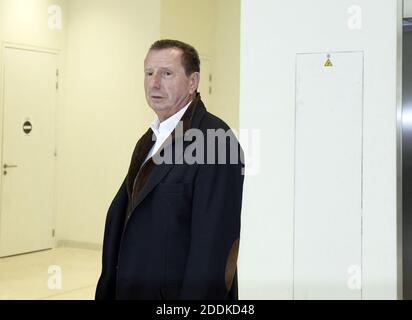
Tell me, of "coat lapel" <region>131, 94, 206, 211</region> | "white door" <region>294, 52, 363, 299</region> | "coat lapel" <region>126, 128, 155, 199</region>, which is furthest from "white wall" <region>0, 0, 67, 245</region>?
"coat lapel" <region>131, 94, 206, 211</region>

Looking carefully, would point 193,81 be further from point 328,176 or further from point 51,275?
point 51,275

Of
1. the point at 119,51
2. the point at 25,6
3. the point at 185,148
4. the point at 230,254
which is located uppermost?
the point at 25,6

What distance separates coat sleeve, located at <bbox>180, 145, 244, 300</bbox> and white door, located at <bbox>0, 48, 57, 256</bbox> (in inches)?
181

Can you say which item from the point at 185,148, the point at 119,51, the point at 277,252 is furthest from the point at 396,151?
the point at 119,51

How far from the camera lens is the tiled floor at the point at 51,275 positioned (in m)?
4.73

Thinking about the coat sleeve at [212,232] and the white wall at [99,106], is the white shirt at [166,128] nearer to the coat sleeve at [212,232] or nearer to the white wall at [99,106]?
the coat sleeve at [212,232]

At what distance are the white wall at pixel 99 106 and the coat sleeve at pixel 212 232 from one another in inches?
175

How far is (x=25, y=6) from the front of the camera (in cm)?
620

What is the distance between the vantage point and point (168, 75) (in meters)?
2.05

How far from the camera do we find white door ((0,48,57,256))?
6.07 m

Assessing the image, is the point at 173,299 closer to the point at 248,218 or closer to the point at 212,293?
the point at 212,293

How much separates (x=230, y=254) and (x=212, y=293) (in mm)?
130

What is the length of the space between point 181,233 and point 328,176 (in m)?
1.58

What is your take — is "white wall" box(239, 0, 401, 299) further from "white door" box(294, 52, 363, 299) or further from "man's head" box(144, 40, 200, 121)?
"man's head" box(144, 40, 200, 121)
